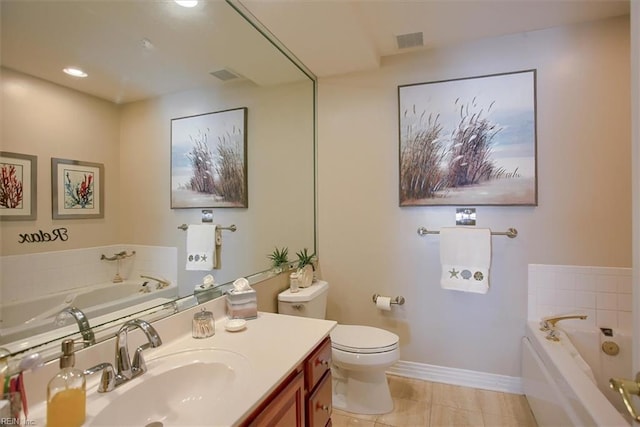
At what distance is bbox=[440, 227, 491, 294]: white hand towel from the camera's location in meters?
2.18

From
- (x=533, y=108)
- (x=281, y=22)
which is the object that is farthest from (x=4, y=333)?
(x=533, y=108)

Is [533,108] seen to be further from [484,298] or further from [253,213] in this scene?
[253,213]

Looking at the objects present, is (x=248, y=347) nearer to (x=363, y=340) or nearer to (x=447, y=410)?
(x=363, y=340)

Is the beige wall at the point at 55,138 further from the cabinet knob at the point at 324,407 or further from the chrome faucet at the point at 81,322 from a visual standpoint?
the cabinet knob at the point at 324,407

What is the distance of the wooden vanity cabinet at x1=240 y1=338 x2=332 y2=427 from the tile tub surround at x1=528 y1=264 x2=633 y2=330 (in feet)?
5.46

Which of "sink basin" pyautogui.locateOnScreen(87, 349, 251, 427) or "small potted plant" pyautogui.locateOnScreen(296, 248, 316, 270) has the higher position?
"small potted plant" pyautogui.locateOnScreen(296, 248, 316, 270)

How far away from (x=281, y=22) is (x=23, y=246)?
176 centimetres

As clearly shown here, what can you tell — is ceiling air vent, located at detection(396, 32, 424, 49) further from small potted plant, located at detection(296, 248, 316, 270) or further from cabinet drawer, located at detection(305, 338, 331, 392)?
cabinet drawer, located at detection(305, 338, 331, 392)

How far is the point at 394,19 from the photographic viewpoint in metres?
2.04

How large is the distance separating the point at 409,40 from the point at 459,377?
2551 millimetres

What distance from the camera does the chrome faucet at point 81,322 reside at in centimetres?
101

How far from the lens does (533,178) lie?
2.13 metres

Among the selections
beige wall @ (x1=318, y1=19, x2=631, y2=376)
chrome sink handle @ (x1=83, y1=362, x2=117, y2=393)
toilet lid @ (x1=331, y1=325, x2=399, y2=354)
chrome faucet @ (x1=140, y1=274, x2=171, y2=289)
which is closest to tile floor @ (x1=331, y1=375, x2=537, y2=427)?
beige wall @ (x1=318, y1=19, x2=631, y2=376)

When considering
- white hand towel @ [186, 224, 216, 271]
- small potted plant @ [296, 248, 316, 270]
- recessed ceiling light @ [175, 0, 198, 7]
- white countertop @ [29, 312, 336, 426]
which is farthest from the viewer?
small potted plant @ [296, 248, 316, 270]
